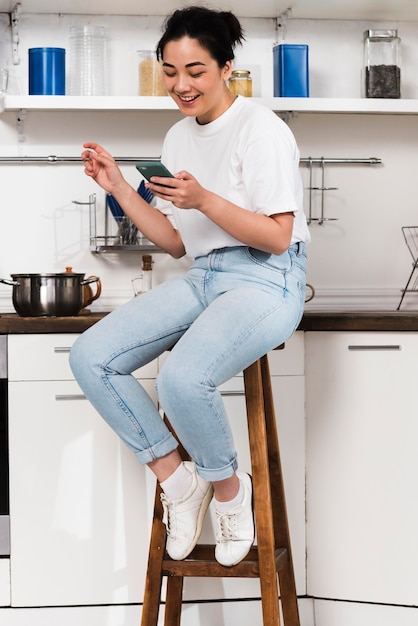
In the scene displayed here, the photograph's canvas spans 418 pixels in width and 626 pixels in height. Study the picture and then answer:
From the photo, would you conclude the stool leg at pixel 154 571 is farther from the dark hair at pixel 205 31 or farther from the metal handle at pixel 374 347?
the dark hair at pixel 205 31

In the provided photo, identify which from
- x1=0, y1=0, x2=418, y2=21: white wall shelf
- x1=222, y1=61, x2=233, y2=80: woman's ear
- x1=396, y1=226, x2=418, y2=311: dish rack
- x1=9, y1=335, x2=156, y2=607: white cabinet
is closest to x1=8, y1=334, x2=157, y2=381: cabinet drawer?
x1=9, y1=335, x2=156, y2=607: white cabinet

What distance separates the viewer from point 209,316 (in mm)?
1775

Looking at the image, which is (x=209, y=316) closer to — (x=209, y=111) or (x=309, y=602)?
(x=209, y=111)

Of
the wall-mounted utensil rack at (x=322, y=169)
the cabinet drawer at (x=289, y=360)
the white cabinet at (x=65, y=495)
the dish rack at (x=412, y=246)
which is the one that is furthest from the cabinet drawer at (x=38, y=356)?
the dish rack at (x=412, y=246)

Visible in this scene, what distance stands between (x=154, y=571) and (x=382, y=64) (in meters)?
1.88

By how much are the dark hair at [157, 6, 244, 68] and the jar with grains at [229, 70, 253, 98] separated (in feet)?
3.15

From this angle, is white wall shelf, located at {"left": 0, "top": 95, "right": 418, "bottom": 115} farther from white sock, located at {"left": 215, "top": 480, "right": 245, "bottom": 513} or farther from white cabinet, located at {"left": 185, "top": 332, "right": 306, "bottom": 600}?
white sock, located at {"left": 215, "top": 480, "right": 245, "bottom": 513}

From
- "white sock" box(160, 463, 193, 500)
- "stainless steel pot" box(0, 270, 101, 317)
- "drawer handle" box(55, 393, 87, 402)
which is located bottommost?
"white sock" box(160, 463, 193, 500)

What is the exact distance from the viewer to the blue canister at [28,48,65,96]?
282 cm

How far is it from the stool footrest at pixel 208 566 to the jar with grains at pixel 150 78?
4.93ft

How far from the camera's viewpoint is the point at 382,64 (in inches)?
118

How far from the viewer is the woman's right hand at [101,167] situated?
74.7 inches

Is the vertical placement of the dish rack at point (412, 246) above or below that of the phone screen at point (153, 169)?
below

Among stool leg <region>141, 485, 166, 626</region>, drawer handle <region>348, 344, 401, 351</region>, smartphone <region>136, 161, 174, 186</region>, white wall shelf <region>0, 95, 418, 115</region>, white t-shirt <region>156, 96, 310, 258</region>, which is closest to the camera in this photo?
smartphone <region>136, 161, 174, 186</region>
